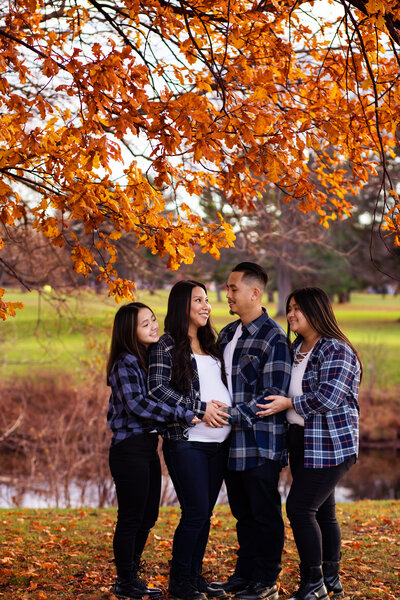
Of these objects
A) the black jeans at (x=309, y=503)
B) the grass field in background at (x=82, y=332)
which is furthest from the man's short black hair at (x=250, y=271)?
the grass field in background at (x=82, y=332)


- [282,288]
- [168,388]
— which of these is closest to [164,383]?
[168,388]

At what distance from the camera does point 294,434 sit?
4.41m

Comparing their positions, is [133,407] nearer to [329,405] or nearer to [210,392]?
[210,392]

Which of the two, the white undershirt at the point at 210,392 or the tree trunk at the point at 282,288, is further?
the tree trunk at the point at 282,288

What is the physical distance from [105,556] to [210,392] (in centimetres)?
223

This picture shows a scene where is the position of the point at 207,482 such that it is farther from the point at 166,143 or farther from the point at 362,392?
the point at 362,392

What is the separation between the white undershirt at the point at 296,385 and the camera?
437cm

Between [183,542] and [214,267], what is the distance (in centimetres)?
2059

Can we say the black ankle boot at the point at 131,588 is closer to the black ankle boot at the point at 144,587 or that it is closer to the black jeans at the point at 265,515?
the black ankle boot at the point at 144,587

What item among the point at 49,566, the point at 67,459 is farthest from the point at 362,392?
the point at 49,566

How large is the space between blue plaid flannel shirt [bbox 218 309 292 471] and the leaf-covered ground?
42.2 inches

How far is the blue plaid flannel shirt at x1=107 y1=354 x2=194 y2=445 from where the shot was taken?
4.24 metres

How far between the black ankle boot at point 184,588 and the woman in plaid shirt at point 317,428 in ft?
2.06

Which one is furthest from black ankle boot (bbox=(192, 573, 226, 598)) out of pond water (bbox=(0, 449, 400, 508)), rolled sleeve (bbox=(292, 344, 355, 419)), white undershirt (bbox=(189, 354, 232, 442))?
pond water (bbox=(0, 449, 400, 508))
